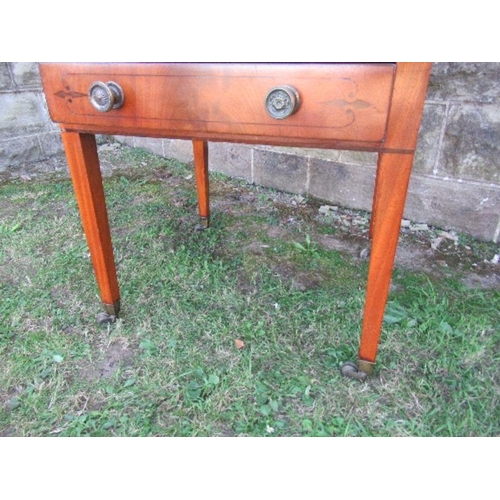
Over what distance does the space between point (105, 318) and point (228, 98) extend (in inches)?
35.6

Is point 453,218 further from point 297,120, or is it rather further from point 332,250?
point 297,120

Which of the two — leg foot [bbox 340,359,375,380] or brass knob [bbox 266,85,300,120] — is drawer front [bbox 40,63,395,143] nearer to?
brass knob [bbox 266,85,300,120]

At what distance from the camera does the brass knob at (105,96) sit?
992mm

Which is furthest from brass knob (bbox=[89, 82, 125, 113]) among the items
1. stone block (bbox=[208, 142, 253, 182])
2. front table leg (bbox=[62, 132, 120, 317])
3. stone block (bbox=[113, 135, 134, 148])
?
stone block (bbox=[113, 135, 134, 148])

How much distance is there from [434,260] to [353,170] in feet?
2.10

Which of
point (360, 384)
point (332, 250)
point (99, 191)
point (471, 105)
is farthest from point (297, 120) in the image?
point (471, 105)

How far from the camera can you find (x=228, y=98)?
3.03ft

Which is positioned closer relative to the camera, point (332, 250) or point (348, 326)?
point (348, 326)

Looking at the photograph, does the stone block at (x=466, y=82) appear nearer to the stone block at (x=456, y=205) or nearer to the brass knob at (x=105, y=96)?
the stone block at (x=456, y=205)

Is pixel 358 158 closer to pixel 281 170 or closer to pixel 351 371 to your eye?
pixel 281 170

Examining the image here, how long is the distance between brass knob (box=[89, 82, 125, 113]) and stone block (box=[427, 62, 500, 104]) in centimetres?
135

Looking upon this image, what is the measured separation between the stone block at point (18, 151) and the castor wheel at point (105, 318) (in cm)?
199

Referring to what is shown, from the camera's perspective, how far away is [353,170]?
2133mm

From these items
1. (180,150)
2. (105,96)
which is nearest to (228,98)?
(105,96)
